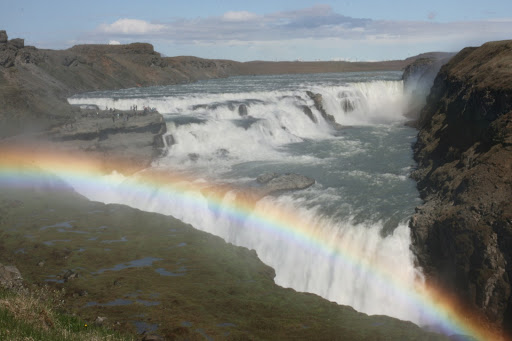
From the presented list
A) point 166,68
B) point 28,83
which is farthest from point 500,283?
point 166,68

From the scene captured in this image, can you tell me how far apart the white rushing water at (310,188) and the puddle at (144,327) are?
7.06 meters

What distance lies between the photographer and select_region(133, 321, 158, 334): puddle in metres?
11.8

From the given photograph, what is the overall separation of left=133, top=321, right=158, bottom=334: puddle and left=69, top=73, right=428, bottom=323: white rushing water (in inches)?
278

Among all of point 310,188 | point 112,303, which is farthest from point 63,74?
point 112,303

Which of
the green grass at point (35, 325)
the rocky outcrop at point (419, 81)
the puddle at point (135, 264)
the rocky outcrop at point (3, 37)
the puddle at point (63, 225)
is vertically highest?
the rocky outcrop at point (3, 37)

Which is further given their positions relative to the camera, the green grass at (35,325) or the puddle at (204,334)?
the puddle at (204,334)

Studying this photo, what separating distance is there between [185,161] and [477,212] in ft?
62.1

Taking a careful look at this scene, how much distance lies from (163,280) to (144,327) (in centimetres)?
356

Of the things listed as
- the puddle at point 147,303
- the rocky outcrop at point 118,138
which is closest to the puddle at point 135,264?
the puddle at point 147,303

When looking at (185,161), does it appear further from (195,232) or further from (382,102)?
(382,102)

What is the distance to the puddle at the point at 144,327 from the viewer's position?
1181cm

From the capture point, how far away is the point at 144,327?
→ 39.6 ft

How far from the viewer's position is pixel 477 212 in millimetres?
16406

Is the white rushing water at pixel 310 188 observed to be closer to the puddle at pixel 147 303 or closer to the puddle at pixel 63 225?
the puddle at pixel 63 225
